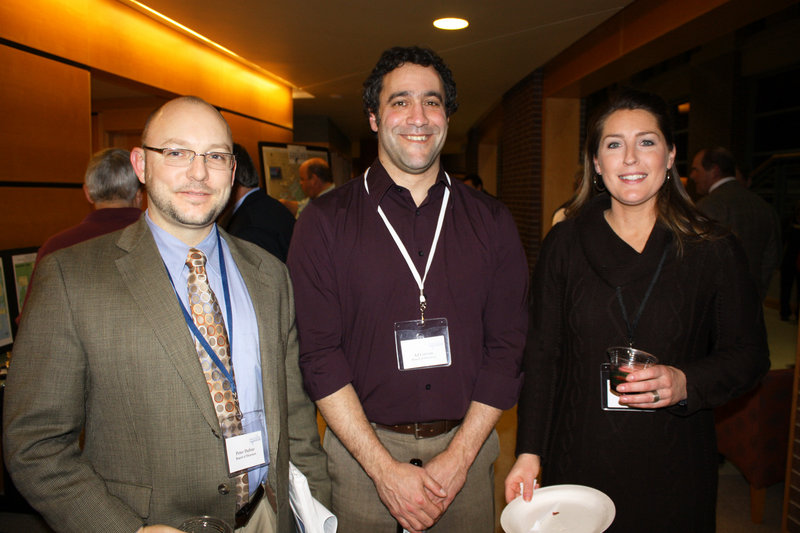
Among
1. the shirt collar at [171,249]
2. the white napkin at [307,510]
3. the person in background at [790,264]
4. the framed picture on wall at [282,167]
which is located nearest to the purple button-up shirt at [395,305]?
the white napkin at [307,510]

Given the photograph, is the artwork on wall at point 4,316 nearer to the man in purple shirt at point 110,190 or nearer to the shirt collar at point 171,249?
the man in purple shirt at point 110,190

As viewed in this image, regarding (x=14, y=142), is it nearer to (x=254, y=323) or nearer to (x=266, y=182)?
(x=254, y=323)

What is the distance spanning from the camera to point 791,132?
10.4m

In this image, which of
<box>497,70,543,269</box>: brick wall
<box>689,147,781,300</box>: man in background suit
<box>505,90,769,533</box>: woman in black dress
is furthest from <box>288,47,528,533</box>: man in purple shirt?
<box>497,70,543,269</box>: brick wall

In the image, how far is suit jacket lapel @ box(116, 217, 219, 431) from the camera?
1.23 meters

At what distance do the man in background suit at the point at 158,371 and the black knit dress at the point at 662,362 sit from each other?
82 cm

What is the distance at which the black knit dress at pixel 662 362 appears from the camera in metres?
1.47

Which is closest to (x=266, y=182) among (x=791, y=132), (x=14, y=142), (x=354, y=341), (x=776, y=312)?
(x=14, y=142)

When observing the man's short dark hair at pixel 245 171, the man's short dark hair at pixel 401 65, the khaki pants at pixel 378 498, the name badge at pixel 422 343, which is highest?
the man's short dark hair at pixel 401 65

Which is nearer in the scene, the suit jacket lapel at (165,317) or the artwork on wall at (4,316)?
Answer: the suit jacket lapel at (165,317)

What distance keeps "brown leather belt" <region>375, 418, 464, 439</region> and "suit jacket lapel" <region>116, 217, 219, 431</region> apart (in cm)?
59

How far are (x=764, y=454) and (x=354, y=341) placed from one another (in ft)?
8.55

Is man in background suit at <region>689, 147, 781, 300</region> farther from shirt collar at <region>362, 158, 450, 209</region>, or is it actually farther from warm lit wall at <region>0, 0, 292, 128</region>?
warm lit wall at <region>0, 0, 292, 128</region>

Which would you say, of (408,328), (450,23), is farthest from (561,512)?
(450,23)
